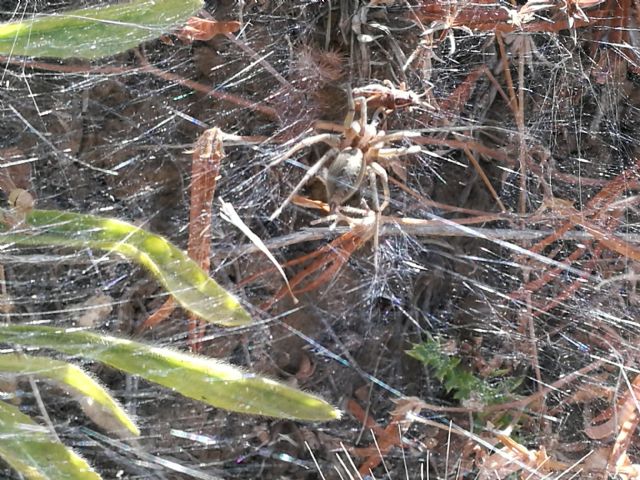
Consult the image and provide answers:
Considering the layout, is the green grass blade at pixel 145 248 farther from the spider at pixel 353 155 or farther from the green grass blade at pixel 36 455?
the green grass blade at pixel 36 455

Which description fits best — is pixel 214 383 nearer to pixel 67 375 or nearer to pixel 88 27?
pixel 67 375

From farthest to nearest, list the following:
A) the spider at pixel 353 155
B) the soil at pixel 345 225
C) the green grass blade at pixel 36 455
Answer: the soil at pixel 345 225 < the spider at pixel 353 155 < the green grass blade at pixel 36 455

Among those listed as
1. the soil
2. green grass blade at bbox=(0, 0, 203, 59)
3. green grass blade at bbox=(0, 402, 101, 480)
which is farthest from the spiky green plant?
green grass blade at bbox=(0, 0, 203, 59)

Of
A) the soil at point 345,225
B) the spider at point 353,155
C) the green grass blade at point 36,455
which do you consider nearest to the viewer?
the green grass blade at point 36,455

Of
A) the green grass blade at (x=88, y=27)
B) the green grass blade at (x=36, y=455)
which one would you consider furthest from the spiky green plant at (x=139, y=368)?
the green grass blade at (x=88, y=27)

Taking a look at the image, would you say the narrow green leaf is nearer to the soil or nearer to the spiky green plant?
the spiky green plant

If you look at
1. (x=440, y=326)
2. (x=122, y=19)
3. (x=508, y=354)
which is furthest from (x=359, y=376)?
(x=122, y=19)

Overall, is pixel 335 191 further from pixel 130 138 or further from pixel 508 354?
pixel 508 354
